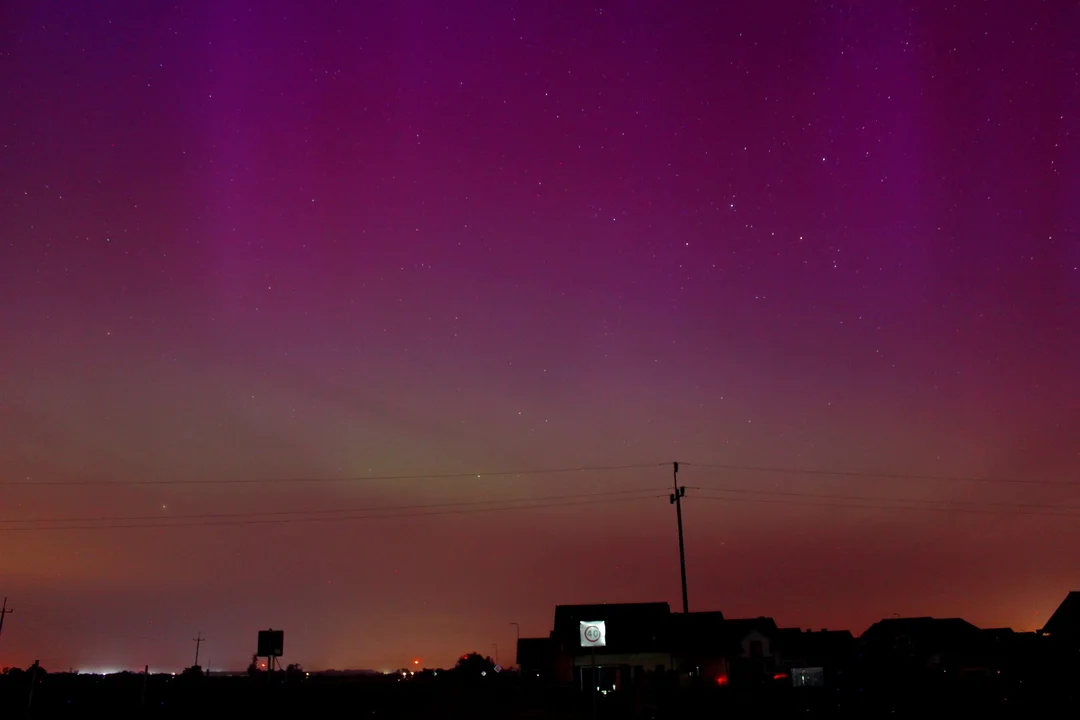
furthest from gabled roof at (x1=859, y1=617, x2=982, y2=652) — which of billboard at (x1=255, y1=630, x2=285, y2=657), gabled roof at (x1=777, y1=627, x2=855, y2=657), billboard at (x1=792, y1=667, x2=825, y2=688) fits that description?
billboard at (x1=255, y1=630, x2=285, y2=657)

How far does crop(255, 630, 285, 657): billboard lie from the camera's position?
59719 mm

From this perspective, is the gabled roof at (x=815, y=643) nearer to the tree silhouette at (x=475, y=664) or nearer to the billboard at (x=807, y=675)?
the billboard at (x=807, y=675)

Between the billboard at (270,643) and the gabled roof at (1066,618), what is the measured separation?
2954 inches

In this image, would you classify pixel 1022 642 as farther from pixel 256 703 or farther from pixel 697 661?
Result: pixel 256 703

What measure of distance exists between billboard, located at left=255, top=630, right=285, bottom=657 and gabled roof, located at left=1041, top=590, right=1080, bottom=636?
246 feet

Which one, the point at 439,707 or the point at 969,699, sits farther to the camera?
the point at 439,707

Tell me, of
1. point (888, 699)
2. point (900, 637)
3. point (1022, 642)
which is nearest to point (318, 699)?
point (888, 699)

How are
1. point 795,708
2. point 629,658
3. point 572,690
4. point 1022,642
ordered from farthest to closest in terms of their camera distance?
1. point 1022,642
2. point 629,658
3. point 572,690
4. point 795,708

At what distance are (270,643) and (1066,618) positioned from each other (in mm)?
79630

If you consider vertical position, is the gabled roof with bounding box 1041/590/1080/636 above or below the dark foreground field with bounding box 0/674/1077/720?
above

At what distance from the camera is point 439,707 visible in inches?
1960

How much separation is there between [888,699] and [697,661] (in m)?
27.6


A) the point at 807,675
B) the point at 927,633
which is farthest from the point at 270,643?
the point at 927,633

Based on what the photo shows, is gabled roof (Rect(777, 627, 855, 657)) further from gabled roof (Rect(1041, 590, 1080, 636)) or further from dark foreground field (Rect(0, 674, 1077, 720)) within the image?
dark foreground field (Rect(0, 674, 1077, 720))
